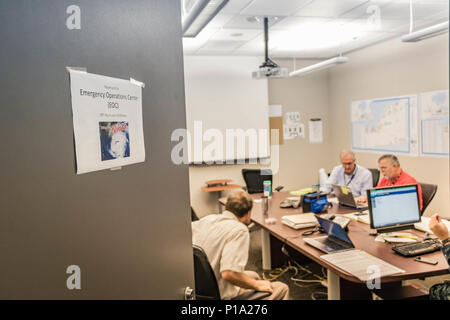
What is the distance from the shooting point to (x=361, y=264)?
2178mm

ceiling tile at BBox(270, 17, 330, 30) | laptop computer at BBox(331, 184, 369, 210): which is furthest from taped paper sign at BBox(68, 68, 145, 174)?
ceiling tile at BBox(270, 17, 330, 30)

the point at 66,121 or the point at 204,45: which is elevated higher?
the point at 204,45

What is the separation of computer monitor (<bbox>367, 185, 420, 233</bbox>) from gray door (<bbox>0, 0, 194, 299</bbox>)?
6.30ft

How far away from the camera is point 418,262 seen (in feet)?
7.12

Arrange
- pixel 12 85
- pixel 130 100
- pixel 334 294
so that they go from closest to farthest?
pixel 12 85
pixel 130 100
pixel 334 294

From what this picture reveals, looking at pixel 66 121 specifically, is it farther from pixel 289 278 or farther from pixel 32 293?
pixel 289 278

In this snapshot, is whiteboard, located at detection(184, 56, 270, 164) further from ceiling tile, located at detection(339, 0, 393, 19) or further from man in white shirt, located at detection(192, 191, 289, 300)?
man in white shirt, located at detection(192, 191, 289, 300)

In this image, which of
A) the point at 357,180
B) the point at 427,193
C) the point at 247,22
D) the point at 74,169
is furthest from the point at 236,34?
the point at 74,169

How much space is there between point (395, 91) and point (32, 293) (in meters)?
5.69

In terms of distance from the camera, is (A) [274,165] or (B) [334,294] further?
(A) [274,165]

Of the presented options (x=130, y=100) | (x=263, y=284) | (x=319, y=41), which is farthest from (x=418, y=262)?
(x=319, y=41)

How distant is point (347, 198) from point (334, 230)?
3.85 feet

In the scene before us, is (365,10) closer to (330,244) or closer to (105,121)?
(330,244)
